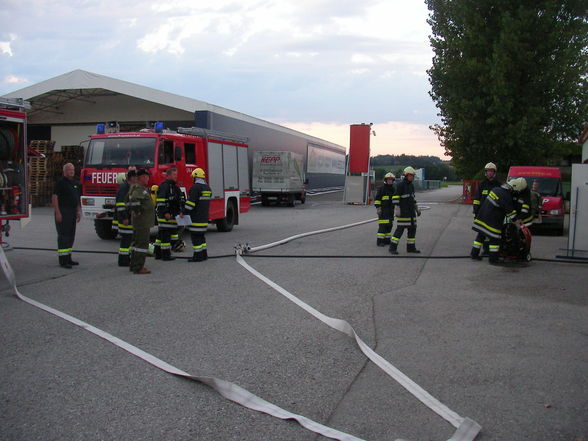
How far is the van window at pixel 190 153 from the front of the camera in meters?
14.8

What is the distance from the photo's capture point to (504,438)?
3.55m

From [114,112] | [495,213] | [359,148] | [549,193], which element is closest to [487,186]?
[495,213]

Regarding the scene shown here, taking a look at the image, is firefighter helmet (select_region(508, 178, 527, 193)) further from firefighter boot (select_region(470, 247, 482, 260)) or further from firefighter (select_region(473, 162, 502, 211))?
firefighter boot (select_region(470, 247, 482, 260))

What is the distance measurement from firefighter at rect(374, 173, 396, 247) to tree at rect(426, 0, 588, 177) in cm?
1777

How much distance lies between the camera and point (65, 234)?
985cm

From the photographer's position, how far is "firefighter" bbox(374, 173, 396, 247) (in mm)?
12891

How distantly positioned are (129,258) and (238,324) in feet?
14.8

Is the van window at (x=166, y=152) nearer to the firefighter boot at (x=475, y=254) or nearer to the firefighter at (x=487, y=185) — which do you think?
the firefighter at (x=487, y=185)

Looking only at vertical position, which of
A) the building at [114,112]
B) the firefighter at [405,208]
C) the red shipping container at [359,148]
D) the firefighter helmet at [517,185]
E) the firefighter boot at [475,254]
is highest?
the building at [114,112]

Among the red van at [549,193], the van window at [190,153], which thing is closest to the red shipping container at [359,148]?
the red van at [549,193]

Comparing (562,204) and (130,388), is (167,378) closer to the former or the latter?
(130,388)

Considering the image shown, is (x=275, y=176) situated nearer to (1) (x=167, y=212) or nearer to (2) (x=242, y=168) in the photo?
(2) (x=242, y=168)

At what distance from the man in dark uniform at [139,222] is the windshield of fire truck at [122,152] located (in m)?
4.22

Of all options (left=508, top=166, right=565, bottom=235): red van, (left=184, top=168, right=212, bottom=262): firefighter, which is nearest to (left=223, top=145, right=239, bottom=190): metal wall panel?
(left=184, top=168, right=212, bottom=262): firefighter
